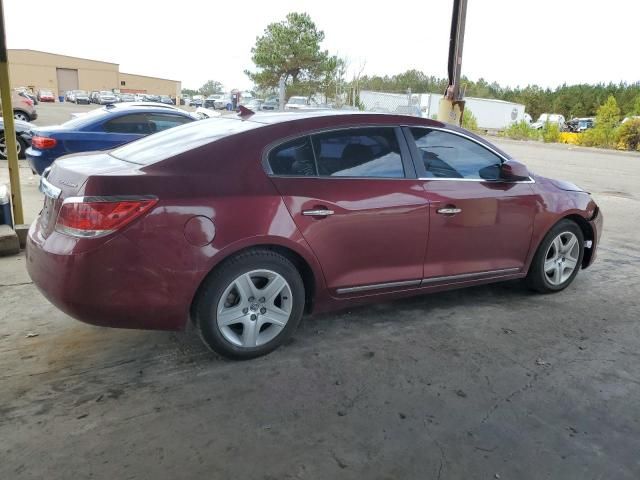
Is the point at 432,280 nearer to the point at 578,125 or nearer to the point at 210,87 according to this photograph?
the point at 578,125

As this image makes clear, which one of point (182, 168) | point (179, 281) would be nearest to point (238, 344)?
point (179, 281)

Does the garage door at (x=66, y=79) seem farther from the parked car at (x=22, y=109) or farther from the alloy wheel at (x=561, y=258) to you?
the alloy wheel at (x=561, y=258)

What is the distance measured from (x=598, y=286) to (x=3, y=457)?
4.89 metres

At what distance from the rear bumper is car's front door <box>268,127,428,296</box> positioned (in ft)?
2.91

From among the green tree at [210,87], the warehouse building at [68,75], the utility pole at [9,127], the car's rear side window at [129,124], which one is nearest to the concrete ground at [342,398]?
the utility pole at [9,127]

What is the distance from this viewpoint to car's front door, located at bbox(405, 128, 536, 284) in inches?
154

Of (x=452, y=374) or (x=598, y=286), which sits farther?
(x=598, y=286)

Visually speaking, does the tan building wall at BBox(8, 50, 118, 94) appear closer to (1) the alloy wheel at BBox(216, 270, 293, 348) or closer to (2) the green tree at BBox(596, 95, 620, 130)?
(2) the green tree at BBox(596, 95, 620, 130)

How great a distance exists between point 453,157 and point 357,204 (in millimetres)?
1043

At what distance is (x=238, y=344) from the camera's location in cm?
332

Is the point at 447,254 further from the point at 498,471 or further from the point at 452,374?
the point at 498,471

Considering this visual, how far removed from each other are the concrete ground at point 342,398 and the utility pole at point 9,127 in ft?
5.14

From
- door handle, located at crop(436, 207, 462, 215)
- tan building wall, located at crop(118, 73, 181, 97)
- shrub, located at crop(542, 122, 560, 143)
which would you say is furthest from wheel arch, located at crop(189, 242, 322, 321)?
tan building wall, located at crop(118, 73, 181, 97)

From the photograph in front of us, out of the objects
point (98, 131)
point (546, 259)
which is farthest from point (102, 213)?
point (98, 131)
